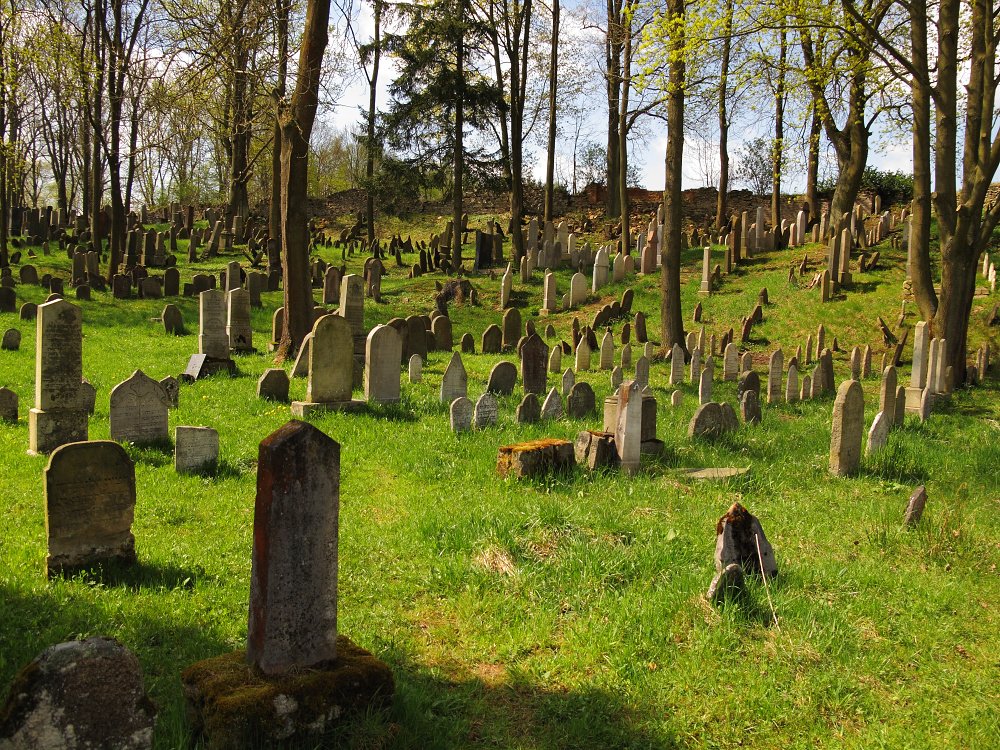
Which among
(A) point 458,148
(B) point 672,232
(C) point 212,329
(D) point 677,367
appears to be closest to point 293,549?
(C) point 212,329

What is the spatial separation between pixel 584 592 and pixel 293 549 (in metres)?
2.37

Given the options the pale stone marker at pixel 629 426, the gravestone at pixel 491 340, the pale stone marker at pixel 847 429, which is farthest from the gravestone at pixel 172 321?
the pale stone marker at pixel 847 429

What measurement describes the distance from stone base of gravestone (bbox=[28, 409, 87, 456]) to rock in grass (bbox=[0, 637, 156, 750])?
5.89 metres

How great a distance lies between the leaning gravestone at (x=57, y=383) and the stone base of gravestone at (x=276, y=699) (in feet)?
17.3

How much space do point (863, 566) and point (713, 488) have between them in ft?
6.55

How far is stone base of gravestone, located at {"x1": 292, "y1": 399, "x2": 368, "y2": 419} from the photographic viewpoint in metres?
9.96

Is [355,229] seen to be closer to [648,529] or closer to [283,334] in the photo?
[283,334]

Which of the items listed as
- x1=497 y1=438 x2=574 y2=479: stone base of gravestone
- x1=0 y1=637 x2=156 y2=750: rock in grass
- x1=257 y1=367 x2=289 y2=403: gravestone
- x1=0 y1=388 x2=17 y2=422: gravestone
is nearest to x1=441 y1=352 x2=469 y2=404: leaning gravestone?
x1=257 y1=367 x2=289 y2=403: gravestone

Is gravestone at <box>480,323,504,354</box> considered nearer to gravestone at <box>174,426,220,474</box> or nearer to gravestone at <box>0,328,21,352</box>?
gravestone at <box>0,328,21,352</box>

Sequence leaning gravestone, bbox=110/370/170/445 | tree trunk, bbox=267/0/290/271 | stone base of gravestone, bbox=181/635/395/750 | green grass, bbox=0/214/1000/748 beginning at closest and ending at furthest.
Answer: stone base of gravestone, bbox=181/635/395/750
green grass, bbox=0/214/1000/748
leaning gravestone, bbox=110/370/170/445
tree trunk, bbox=267/0/290/271

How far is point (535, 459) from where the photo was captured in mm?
7738

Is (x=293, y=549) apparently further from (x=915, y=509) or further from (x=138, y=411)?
(x=915, y=509)

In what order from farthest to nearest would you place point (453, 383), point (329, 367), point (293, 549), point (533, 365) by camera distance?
point (533, 365) < point (453, 383) < point (329, 367) < point (293, 549)

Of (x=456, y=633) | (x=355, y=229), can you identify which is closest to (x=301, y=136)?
(x=456, y=633)
